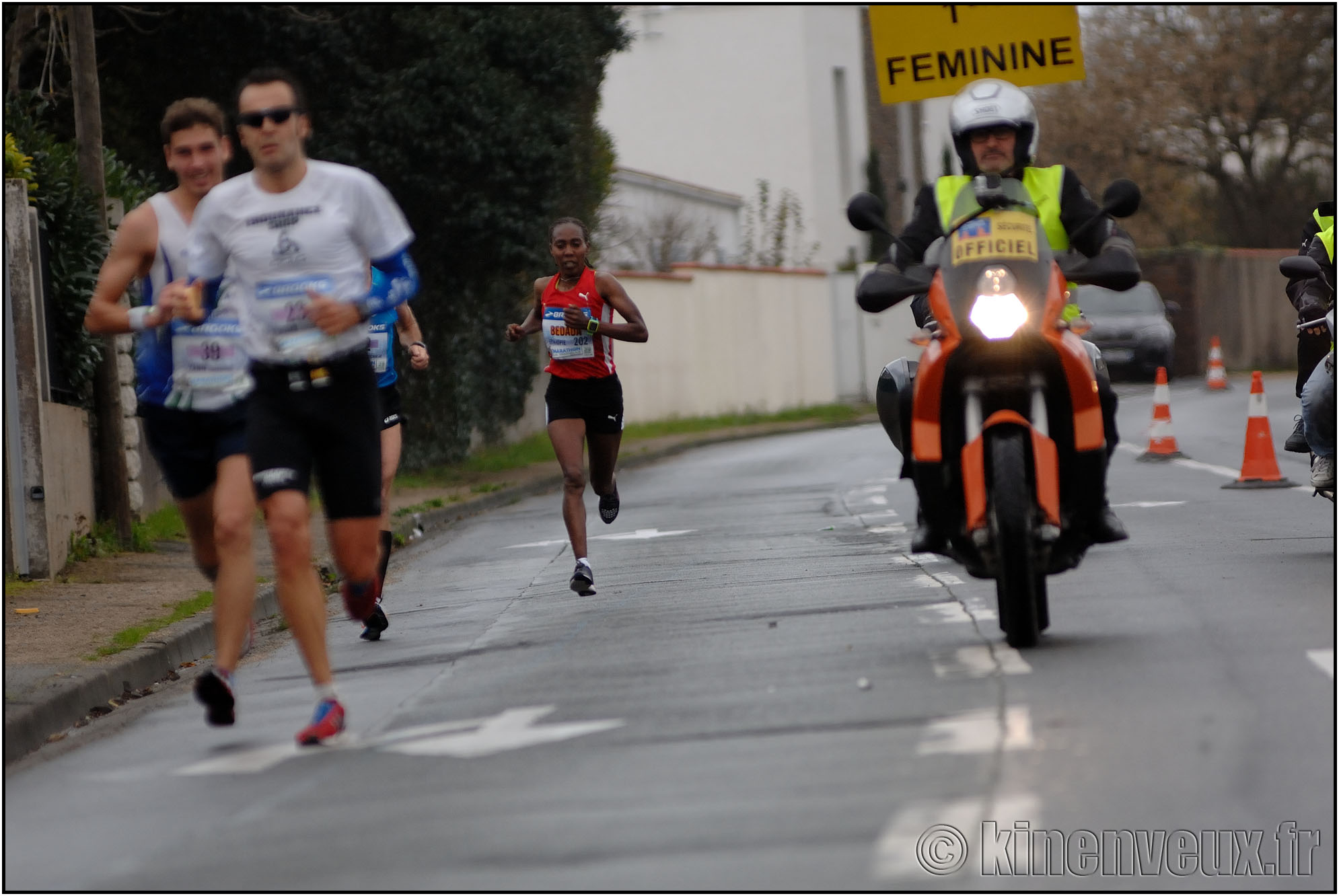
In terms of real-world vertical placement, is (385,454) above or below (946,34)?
below

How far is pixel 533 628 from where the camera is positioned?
919cm

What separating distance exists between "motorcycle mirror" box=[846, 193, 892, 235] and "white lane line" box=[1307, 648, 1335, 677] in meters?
2.10

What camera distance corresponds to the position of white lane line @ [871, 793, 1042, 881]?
4449 millimetres

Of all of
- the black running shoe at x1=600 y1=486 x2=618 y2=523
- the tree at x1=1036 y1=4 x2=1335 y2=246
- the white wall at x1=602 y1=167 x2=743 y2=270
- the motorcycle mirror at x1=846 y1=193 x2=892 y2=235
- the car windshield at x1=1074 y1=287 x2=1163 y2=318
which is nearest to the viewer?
the motorcycle mirror at x1=846 y1=193 x2=892 y2=235

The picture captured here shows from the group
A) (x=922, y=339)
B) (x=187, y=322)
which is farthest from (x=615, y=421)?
(x=187, y=322)

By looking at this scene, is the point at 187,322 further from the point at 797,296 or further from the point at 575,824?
the point at 797,296

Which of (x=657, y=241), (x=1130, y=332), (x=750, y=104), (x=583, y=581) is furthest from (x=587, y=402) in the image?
(x=750, y=104)

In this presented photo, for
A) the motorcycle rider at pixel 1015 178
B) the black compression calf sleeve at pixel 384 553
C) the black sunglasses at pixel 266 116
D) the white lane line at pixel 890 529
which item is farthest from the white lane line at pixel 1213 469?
the black sunglasses at pixel 266 116

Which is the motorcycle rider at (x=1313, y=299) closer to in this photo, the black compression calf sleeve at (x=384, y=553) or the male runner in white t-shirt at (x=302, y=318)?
the black compression calf sleeve at (x=384, y=553)

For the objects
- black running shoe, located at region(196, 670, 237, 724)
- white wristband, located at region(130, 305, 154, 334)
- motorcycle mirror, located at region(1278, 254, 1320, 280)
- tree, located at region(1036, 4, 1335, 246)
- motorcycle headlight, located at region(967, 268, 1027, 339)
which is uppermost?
tree, located at region(1036, 4, 1335, 246)

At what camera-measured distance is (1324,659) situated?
21.5 feet

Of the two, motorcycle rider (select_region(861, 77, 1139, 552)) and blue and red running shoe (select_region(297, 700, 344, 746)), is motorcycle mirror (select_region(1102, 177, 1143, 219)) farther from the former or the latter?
blue and red running shoe (select_region(297, 700, 344, 746))

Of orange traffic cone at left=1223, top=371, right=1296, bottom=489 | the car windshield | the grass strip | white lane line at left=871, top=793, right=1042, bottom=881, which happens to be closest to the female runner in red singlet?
the grass strip

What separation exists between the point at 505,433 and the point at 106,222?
35.5ft
